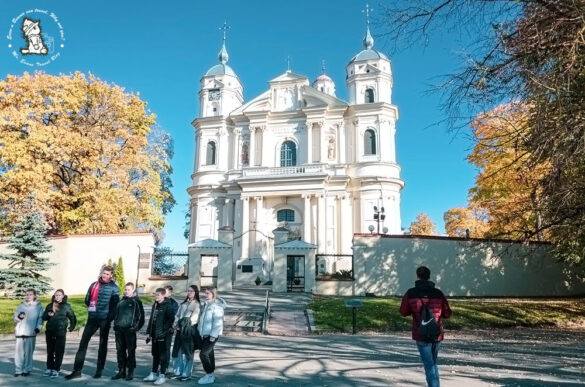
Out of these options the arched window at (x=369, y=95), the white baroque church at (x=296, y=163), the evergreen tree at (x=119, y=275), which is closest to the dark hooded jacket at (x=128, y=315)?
the evergreen tree at (x=119, y=275)

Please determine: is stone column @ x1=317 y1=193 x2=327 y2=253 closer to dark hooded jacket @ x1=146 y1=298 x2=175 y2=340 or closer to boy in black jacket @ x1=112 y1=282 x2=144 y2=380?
dark hooded jacket @ x1=146 y1=298 x2=175 y2=340

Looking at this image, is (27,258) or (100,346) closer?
(100,346)

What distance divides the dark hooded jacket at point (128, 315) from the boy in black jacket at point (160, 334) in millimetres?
230

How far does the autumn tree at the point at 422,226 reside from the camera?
53.5 metres

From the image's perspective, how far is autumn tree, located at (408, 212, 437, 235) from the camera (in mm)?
53469

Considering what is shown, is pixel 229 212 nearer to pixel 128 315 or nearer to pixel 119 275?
pixel 119 275

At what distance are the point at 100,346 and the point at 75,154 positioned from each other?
17.8 meters

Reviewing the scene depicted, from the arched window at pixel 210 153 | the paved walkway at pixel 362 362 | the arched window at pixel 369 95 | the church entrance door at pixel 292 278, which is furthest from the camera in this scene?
the arched window at pixel 210 153

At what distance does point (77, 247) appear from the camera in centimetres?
2069

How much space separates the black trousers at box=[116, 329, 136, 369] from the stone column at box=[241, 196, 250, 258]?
77.3 feet

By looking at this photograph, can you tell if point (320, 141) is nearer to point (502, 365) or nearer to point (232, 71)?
point (232, 71)

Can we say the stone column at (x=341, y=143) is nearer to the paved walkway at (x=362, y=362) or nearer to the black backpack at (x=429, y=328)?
the paved walkway at (x=362, y=362)

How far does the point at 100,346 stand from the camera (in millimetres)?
7047

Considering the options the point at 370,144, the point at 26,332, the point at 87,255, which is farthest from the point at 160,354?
the point at 370,144
